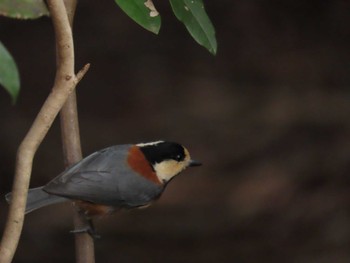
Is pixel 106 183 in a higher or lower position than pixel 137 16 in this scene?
lower

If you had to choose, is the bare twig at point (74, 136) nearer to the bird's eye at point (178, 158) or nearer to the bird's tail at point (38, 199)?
the bird's tail at point (38, 199)

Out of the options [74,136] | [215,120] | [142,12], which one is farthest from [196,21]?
[215,120]

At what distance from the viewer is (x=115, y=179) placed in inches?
122

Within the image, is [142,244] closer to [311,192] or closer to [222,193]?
[222,193]

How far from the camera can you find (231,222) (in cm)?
505

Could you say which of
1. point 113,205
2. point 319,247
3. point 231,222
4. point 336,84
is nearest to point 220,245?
point 231,222

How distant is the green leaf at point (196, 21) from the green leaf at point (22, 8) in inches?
23.4

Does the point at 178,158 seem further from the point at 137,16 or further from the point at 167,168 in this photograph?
the point at 137,16

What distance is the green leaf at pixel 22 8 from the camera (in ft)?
4.98

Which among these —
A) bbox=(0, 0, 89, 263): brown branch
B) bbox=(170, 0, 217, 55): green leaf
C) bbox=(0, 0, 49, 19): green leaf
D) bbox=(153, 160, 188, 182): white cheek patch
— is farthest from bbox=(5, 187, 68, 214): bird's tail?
bbox=(0, 0, 49, 19): green leaf

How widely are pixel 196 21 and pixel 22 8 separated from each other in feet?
2.40

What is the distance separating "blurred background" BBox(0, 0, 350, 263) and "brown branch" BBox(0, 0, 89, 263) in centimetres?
312

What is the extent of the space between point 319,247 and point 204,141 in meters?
0.84

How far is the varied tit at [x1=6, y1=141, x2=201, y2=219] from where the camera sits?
2.86 metres
